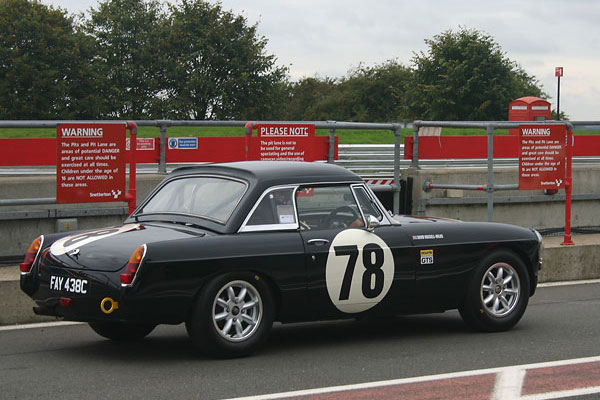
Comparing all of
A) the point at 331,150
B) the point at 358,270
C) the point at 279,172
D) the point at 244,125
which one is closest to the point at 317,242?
the point at 358,270

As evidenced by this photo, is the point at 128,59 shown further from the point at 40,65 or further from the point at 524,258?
the point at 524,258

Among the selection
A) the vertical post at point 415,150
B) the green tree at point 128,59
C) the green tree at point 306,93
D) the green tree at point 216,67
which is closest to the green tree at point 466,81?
the green tree at point 216,67

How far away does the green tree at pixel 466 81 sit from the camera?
71.7 meters

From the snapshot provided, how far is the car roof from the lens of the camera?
7.60 metres

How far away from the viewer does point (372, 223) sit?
303 inches

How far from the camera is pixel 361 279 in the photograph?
7.59 metres

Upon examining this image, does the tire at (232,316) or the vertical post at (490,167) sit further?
the vertical post at (490,167)

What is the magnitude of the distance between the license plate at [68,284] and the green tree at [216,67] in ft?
200

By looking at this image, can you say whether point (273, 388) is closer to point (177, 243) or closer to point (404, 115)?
point (177, 243)

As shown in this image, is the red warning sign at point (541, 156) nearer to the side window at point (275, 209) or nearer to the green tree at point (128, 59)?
the side window at point (275, 209)

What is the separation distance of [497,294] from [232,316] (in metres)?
2.59

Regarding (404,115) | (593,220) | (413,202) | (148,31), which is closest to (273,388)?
(413,202)

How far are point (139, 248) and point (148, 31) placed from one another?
6811 cm

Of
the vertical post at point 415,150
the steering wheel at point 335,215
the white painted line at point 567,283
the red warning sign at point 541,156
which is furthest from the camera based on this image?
the vertical post at point 415,150
